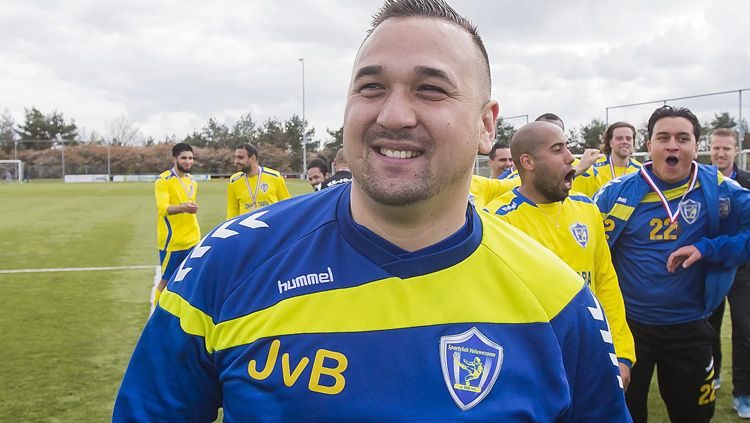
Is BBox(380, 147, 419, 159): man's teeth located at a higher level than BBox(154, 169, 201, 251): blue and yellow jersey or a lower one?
higher

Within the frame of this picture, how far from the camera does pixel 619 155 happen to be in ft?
23.4

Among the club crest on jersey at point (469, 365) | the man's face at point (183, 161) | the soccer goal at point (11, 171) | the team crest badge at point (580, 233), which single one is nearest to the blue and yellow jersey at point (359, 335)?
the club crest on jersey at point (469, 365)

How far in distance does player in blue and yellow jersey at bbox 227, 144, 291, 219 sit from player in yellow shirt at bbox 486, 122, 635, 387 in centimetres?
584

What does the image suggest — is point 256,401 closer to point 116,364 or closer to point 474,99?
point 474,99

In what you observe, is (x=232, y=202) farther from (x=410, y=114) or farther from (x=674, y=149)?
(x=410, y=114)

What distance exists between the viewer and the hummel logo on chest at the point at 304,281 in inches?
63.4

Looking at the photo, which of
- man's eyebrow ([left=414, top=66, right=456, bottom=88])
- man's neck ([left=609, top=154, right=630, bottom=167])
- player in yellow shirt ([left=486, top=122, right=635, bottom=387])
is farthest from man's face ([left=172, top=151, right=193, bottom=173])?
man's eyebrow ([left=414, top=66, right=456, bottom=88])

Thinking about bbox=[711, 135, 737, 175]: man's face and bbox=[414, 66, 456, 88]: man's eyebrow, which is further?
bbox=[711, 135, 737, 175]: man's face

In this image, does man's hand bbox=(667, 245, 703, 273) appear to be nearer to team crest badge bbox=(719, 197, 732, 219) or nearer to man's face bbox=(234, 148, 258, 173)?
team crest badge bbox=(719, 197, 732, 219)

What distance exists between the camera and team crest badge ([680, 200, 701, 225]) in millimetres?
4145

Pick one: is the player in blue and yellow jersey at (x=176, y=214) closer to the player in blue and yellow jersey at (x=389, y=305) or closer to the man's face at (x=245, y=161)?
the man's face at (x=245, y=161)

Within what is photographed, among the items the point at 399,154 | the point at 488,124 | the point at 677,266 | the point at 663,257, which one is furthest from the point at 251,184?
the point at 399,154

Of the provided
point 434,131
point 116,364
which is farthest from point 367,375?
point 116,364

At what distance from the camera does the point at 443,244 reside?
1676 millimetres
